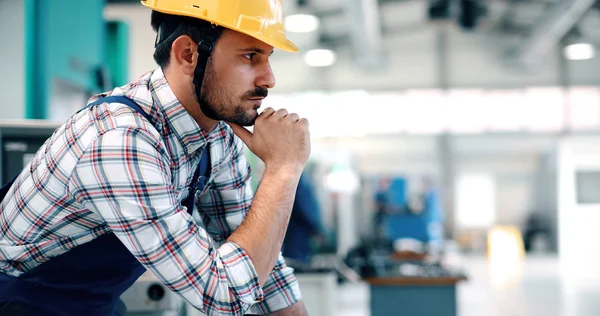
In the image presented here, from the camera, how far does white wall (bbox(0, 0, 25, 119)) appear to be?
280cm

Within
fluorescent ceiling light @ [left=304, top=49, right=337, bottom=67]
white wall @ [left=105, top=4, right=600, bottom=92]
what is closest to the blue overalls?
fluorescent ceiling light @ [left=304, top=49, right=337, bottom=67]

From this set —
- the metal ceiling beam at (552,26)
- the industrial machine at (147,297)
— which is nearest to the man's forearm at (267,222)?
the industrial machine at (147,297)

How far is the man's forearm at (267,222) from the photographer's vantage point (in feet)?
3.76

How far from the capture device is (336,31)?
16.8 metres

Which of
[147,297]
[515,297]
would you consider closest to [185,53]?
[147,297]

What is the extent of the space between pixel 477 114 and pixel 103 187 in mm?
17284

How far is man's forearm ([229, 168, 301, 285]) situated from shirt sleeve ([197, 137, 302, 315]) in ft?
0.67

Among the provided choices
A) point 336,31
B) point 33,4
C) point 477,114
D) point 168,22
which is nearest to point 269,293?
point 168,22

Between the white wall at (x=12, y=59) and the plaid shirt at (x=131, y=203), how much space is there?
1.77 m

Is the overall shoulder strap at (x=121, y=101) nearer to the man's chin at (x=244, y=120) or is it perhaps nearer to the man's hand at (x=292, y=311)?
the man's chin at (x=244, y=120)

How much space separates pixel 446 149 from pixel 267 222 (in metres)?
17.1

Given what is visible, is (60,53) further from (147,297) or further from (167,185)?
(167,185)

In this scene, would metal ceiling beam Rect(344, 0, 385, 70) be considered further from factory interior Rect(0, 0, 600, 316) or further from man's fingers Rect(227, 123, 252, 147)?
man's fingers Rect(227, 123, 252, 147)

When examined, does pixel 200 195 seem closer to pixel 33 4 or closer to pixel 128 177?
pixel 128 177
